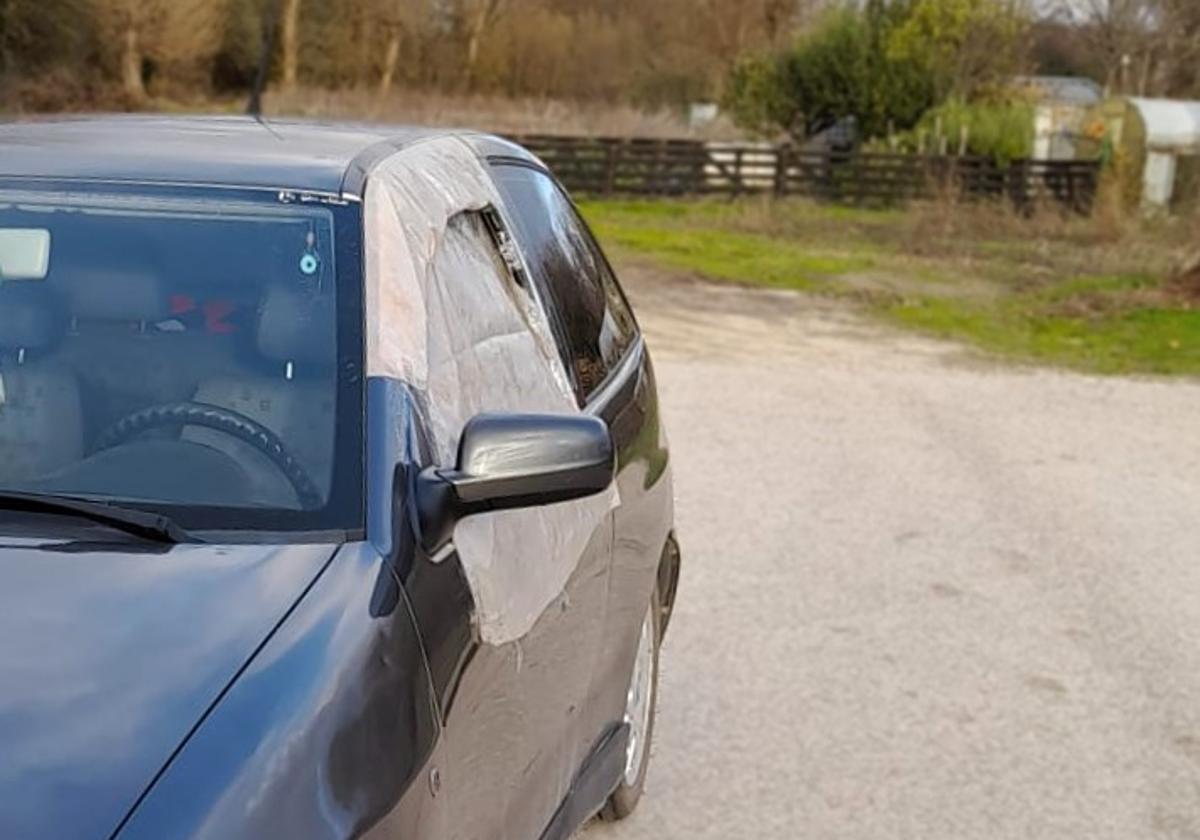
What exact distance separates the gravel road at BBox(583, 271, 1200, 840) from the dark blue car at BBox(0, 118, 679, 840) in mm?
1145

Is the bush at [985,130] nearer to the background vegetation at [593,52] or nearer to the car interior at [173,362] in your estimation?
the background vegetation at [593,52]

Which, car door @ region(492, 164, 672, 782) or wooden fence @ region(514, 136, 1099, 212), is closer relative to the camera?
A: car door @ region(492, 164, 672, 782)

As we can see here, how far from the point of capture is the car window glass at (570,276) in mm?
3934

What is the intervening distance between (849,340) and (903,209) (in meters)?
16.6

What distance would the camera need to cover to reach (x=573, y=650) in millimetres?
3328

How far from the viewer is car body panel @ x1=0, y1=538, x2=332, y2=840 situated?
6.23 ft

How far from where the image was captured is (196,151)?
3.31m

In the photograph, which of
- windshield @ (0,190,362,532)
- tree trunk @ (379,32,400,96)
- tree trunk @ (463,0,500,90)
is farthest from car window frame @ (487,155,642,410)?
tree trunk @ (463,0,500,90)

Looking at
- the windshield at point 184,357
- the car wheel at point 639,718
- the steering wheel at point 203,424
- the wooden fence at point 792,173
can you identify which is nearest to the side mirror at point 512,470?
the windshield at point 184,357

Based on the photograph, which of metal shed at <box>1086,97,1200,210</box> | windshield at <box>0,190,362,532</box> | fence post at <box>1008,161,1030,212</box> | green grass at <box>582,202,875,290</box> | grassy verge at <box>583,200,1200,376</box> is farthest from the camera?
fence post at <box>1008,161,1030,212</box>

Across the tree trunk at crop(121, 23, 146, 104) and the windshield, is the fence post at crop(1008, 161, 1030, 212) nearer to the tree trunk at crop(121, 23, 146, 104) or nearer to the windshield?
the tree trunk at crop(121, 23, 146, 104)

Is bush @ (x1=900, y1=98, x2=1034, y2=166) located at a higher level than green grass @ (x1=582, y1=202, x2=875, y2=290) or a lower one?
higher

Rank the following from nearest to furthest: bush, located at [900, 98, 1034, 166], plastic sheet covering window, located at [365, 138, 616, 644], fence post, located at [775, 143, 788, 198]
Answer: plastic sheet covering window, located at [365, 138, 616, 644] → fence post, located at [775, 143, 788, 198] → bush, located at [900, 98, 1034, 166]

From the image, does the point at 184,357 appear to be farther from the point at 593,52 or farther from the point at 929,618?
the point at 593,52
